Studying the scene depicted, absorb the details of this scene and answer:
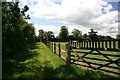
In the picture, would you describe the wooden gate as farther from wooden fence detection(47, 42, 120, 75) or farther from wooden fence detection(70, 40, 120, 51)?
wooden fence detection(70, 40, 120, 51)

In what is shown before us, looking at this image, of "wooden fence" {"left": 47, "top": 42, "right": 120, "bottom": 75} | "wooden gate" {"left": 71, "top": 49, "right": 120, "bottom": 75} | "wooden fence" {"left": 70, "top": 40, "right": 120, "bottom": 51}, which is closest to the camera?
"wooden fence" {"left": 70, "top": 40, "right": 120, "bottom": 51}

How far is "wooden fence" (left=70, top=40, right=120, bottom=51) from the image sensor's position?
992 cm

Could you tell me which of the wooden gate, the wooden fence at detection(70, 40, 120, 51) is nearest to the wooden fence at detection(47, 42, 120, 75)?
the wooden gate

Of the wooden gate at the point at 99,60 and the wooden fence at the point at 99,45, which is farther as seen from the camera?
the wooden gate at the point at 99,60

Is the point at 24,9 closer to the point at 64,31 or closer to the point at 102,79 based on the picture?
the point at 102,79

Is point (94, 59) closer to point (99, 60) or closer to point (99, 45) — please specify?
point (99, 60)

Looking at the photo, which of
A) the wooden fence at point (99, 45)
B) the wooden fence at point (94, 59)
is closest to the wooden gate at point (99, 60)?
the wooden fence at point (94, 59)

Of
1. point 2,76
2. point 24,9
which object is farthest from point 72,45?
point 24,9

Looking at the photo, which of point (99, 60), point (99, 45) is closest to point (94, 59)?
point (99, 60)

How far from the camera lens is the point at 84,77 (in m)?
9.24

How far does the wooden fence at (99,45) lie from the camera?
9.92m

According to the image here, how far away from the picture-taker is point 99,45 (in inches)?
420

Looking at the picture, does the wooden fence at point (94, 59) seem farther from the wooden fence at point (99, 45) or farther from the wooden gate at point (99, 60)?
the wooden fence at point (99, 45)

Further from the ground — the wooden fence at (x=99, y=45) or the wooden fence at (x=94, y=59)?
the wooden fence at (x=99, y=45)
